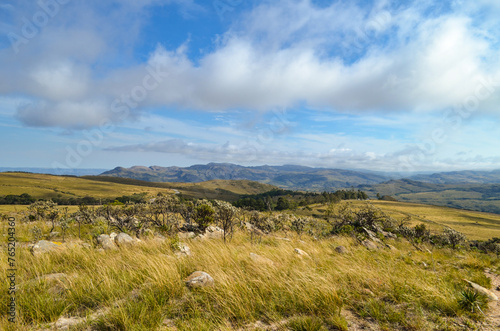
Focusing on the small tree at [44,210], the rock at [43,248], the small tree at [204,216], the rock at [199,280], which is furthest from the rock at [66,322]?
the small tree at [44,210]

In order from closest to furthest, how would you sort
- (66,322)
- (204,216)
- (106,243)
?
(66,322), (106,243), (204,216)

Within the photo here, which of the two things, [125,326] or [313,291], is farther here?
[313,291]

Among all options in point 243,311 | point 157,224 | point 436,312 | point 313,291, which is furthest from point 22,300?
point 157,224

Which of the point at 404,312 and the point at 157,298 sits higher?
the point at 157,298

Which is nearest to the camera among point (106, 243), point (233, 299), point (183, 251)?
point (233, 299)

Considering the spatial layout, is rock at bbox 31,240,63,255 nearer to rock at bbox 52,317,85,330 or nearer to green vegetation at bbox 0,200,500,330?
green vegetation at bbox 0,200,500,330

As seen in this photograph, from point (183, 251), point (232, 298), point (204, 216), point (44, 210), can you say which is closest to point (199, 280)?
point (232, 298)

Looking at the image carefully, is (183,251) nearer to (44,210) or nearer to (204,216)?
(204,216)

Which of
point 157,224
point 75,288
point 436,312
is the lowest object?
point 157,224

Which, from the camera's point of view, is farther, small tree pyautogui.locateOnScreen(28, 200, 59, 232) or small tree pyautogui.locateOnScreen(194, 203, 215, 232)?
small tree pyautogui.locateOnScreen(28, 200, 59, 232)

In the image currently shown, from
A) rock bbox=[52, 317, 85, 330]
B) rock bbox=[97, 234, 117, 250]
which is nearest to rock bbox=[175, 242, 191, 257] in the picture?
rock bbox=[97, 234, 117, 250]

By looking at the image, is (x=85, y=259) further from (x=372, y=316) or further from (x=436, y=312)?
(x=436, y=312)

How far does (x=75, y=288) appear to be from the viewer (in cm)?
539

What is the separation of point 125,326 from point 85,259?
4670 millimetres
